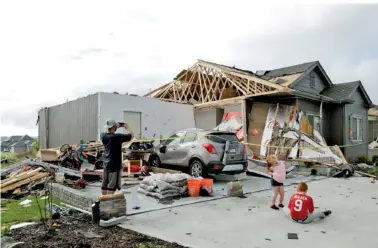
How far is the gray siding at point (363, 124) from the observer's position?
20.3 m

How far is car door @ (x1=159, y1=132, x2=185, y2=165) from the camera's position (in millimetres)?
11497

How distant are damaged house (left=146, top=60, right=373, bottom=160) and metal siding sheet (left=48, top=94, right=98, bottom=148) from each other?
4.94 m

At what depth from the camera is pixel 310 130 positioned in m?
17.4

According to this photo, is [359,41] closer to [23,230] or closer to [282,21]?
[282,21]

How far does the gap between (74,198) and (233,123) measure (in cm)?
1181

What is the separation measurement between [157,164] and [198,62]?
9.45 metres

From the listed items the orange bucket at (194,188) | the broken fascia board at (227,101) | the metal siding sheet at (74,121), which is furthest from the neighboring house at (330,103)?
the orange bucket at (194,188)

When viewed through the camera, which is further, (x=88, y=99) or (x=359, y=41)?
(x=88, y=99)

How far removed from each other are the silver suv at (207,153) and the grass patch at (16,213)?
4729 mm

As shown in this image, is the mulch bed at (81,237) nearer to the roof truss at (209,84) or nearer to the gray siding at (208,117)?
the roof truss at (209,84)

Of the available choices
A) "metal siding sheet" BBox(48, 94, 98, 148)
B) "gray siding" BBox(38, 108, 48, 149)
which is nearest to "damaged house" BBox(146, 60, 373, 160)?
"metal siding sheet" BBox(48, 94, 98, 148)

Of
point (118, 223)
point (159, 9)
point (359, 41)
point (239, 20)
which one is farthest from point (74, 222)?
point (359, 41)

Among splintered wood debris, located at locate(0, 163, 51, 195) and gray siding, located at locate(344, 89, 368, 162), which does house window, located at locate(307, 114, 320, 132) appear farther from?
splintered wood debris, located at locate(0, 163, 51, 195)

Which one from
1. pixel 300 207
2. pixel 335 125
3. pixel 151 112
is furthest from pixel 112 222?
pixel 335 125
